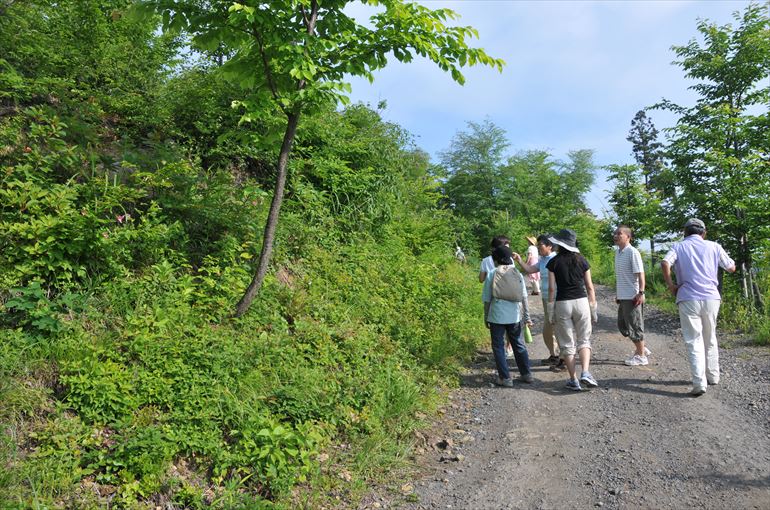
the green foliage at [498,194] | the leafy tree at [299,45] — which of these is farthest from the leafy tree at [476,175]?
the leafy tree at [299,45]

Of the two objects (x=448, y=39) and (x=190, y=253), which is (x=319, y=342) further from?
(x=448, y=39)

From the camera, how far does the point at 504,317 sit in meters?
6.31

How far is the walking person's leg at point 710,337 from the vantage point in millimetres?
5672

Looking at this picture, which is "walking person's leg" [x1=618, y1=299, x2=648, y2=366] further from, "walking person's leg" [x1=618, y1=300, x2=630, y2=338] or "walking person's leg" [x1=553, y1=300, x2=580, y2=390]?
"walking person's leg" [x1=553, y1=300, x2=580, y2=390]

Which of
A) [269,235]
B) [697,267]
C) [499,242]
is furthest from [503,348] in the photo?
[269,235]

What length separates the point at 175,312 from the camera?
4691mm

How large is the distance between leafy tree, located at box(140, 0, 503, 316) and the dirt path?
286cm

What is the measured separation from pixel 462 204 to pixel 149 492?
24.9 m

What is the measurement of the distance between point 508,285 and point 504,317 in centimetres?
44

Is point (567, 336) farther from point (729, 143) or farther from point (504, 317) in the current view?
point (729, 143)

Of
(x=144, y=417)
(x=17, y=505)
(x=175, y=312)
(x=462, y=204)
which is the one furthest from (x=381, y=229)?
(x=462, y=204)

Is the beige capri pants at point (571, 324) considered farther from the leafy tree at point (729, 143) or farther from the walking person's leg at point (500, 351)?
the leafy tree at point (729, 143)

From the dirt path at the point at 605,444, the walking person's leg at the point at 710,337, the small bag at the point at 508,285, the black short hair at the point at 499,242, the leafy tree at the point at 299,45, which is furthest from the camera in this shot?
the black short hair at the point at 499,242

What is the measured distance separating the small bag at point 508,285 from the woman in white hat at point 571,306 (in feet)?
1.61
